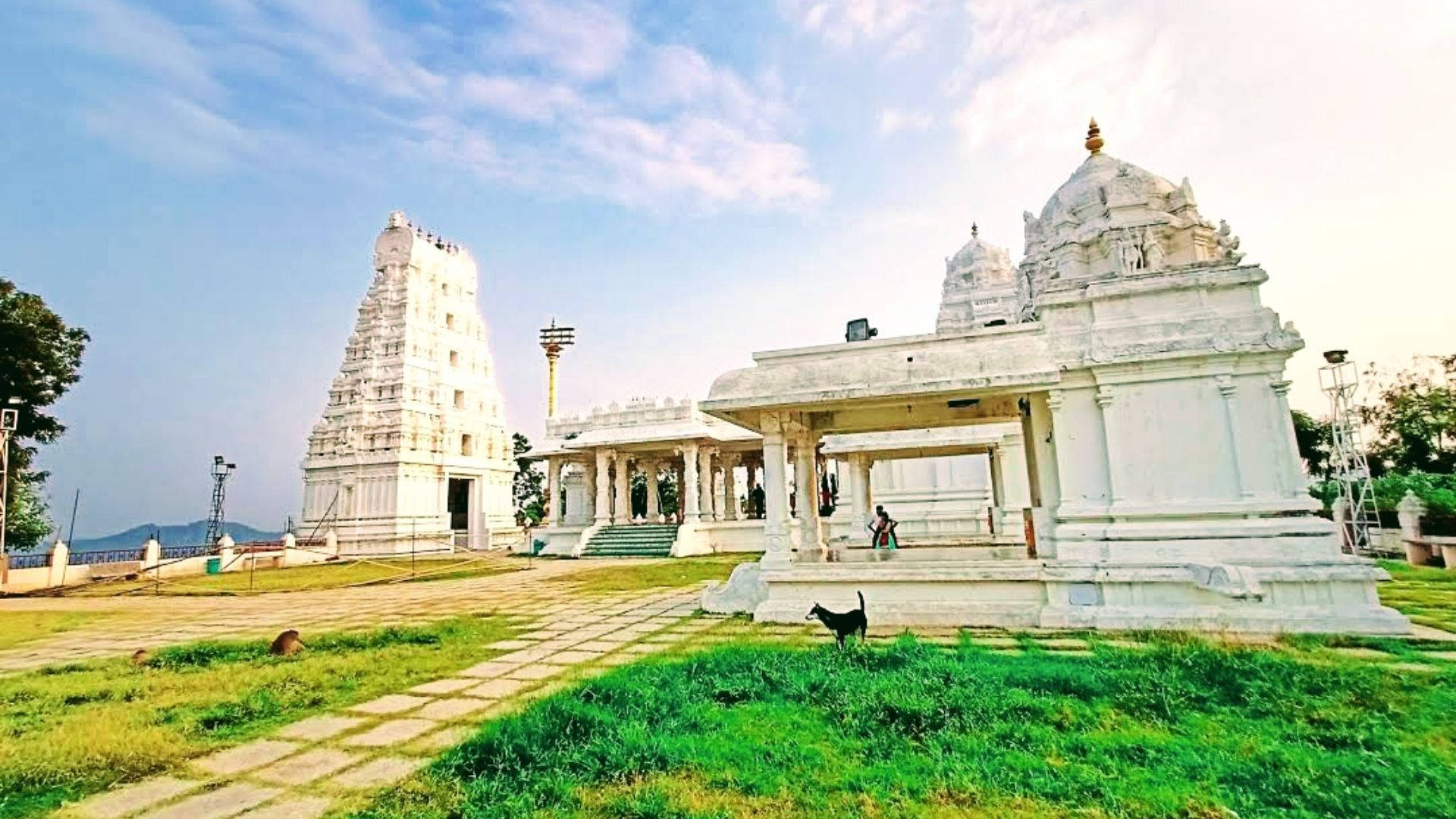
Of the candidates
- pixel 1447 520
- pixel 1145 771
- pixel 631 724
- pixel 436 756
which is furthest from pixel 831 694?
pixel 1447 520

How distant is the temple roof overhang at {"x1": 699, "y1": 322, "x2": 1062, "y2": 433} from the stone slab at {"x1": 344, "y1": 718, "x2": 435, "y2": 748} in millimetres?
5675

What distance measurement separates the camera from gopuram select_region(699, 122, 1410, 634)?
304 inches

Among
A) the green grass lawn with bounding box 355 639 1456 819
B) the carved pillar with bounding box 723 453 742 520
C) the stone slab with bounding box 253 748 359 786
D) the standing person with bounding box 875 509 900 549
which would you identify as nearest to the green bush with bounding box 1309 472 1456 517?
the standing person with bounding box 875 509 900 549

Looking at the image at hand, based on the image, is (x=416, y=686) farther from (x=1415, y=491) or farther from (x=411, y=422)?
(x=411, y=422)

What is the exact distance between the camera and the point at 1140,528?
844 cm

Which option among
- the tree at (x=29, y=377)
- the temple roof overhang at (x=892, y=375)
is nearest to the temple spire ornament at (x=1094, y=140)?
the temple roof overhang at (x=892, y=375)

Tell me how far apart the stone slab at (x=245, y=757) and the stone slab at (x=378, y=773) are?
65cm

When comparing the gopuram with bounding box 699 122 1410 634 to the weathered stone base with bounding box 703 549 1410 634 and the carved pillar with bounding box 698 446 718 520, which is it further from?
the carved pillar with bounding box 698 446 718 520

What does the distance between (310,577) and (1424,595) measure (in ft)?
86.6

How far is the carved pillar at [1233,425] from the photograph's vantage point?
8.30m

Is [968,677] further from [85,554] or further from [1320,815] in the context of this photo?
[85,554]

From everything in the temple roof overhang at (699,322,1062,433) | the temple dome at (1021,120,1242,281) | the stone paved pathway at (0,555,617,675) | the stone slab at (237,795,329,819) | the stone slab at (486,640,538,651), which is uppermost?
the temple dome at (1021,120,1242,281)

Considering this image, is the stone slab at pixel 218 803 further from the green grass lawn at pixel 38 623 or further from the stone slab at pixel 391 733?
the green grass lawn at pixel 38 623

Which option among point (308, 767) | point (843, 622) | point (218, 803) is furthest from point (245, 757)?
point (843, 622)
